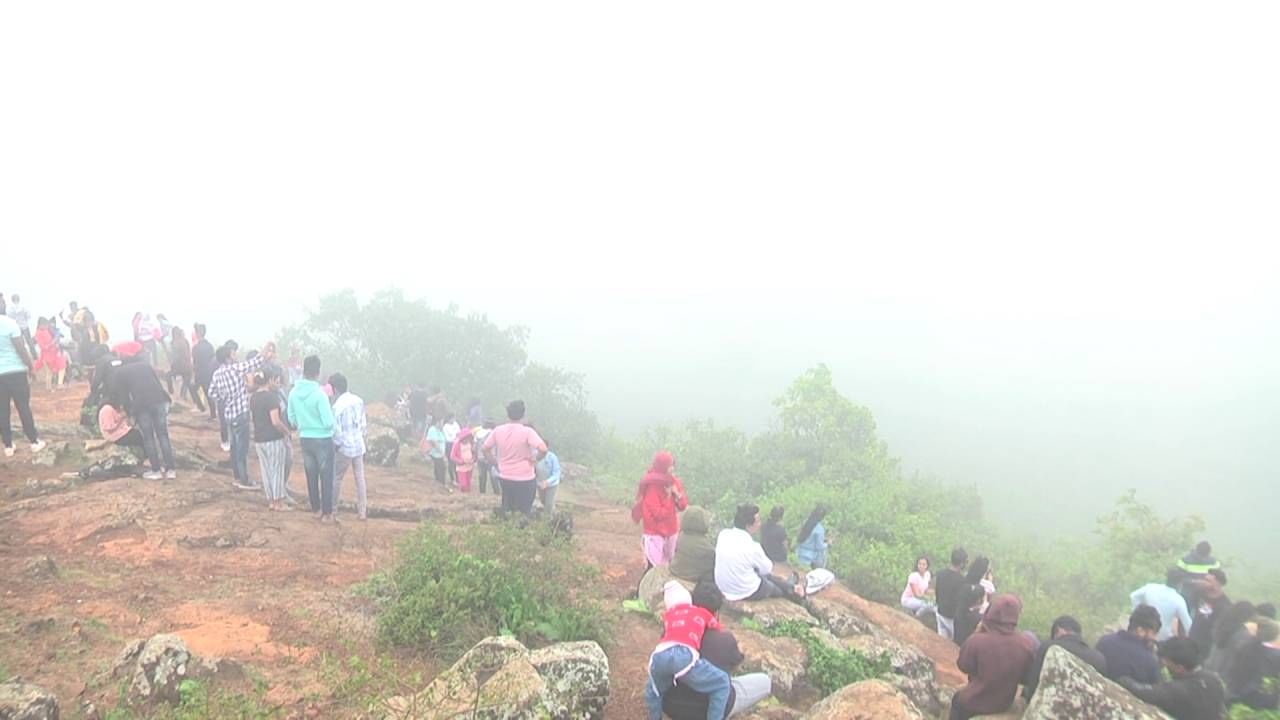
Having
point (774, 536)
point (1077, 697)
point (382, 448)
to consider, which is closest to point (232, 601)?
point (1077, 697)

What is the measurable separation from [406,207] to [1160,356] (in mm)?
122211

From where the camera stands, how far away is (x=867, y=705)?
4812mm

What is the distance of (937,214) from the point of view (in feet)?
423

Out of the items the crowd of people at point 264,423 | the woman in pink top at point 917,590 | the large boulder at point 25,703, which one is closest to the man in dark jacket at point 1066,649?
the woman in pink top at point 917,590

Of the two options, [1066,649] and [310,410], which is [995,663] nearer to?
[1066,649]

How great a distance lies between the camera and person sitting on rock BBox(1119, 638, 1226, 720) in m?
5.05

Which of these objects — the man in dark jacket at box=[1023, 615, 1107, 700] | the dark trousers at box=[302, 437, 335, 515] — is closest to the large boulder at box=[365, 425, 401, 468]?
the dark trousers at box=[302, 437, 335, 515]

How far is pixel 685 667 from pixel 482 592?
218 centimetres

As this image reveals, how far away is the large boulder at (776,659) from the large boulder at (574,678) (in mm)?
1588

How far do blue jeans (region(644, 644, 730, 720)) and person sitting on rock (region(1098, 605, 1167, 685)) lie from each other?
3517mm

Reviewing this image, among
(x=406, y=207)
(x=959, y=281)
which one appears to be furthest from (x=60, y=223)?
(x=959, y=281)

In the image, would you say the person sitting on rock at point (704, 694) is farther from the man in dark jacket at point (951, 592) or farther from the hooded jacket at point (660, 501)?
the man in dark jacket at point (951, 592)

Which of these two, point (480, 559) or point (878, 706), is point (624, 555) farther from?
point (878, 706)

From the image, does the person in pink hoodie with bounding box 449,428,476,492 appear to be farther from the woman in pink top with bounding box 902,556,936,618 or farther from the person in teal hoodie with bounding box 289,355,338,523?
the woman in pink top with bounding box 902,556,936,618
